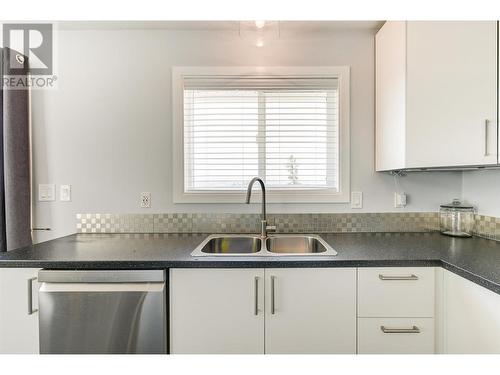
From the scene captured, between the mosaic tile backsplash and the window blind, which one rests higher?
the window blind

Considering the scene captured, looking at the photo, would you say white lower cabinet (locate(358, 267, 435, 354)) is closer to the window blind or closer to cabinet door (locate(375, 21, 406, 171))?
cabinet door (locate(375, 21, 406, 171))

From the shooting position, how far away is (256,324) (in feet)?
4.04

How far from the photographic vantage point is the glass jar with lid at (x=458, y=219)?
66.6 inches

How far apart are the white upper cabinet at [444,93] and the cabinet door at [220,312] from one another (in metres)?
1.10

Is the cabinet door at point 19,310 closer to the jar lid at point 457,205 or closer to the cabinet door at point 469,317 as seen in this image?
the cabinet door at point 469,317

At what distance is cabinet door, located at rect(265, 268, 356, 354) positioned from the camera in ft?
4.02

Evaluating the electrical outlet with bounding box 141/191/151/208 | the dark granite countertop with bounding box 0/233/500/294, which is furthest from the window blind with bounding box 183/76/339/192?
the dark granite countertop with bounding box 0/233/500/294

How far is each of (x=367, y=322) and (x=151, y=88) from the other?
1916 mm

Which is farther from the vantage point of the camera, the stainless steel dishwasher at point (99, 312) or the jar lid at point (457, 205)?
the jar lid at point (457, 205)

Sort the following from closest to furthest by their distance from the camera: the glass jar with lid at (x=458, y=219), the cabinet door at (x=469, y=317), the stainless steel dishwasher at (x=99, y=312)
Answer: the cabinet door at (x=469, y=317) < the stainless steel dishwasher at (x=99, y=312) < the glass jar with lid at (x=458, y=219)

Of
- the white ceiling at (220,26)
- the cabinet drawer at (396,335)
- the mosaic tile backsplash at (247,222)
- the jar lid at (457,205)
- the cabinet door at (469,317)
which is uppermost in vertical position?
the white ceiling at (220,26)

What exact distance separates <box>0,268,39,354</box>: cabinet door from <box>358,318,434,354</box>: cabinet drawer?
4.96 ft

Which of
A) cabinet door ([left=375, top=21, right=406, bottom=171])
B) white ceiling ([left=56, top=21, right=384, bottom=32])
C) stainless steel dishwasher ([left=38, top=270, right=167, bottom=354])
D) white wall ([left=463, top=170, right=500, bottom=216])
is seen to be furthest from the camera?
white ceiling ([left=56, top=21, right=384, bottom=32])

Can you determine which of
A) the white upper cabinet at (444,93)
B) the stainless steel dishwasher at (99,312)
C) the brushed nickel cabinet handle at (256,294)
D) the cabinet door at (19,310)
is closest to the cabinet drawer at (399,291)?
the brushed nickel cabinet handle at (256,294)
